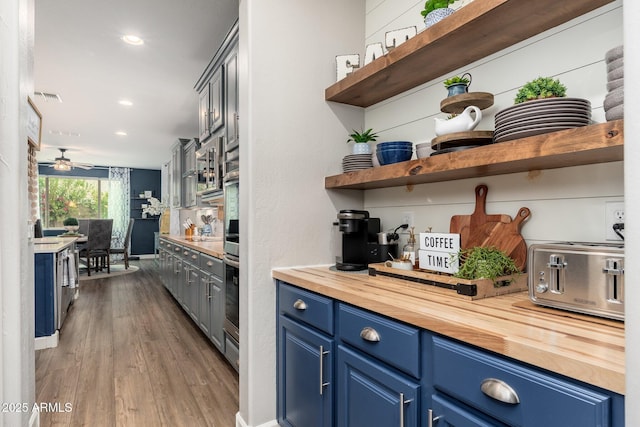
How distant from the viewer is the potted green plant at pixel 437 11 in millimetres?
1490

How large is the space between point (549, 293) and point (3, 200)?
6.94 feet

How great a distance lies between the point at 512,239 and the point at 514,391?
752mm

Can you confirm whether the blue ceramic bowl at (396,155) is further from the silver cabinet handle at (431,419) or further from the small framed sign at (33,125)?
the small framed sign at (33,125)

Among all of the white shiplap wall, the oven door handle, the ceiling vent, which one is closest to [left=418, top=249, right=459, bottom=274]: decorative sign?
the white shiplap wall

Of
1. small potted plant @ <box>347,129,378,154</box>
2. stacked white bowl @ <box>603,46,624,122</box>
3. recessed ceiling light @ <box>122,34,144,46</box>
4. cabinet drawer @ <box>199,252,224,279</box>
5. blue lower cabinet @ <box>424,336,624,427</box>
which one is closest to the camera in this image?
blue lower cabinet @ <box>424,336,624,427</box>

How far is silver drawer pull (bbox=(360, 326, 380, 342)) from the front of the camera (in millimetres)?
1259

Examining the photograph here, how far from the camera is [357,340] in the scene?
1.37 m

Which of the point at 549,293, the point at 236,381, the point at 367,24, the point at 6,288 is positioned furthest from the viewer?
the point at 236,381

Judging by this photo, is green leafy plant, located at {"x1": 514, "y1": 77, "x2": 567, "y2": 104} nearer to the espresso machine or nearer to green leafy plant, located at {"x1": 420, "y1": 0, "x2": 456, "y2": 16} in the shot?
green leafy plant, located at {"x1": 420, "y1": 0, "x2": 456, "y2": 16}

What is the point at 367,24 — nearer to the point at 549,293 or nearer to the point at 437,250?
the point at 437,250

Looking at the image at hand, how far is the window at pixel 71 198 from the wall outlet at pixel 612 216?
460 inches

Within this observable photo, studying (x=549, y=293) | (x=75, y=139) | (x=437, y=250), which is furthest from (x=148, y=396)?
(x=75, y=139)

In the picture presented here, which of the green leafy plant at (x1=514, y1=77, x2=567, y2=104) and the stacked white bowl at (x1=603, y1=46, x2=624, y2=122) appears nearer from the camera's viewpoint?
the stacked white bowl at (x1=603, y1=46, x2=624, y2=122)

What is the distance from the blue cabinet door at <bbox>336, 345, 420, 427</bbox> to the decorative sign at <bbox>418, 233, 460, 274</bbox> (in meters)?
0.46
